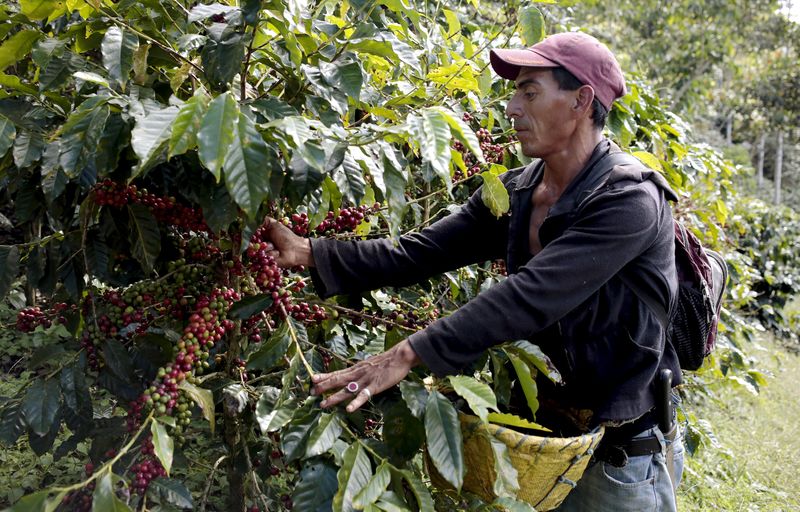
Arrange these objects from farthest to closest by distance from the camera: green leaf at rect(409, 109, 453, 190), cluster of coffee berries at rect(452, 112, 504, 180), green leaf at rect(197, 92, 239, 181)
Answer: cluster of coffee berries at rect(452, 112, 504, 180) < green leaf at rect(409, 109, 453, 190) < green leaf at rect(197, 92, 239, 181)

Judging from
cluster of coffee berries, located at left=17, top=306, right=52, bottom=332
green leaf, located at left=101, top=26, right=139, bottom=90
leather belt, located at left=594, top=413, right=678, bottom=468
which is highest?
green leaf, located at left=101, top=26, right=139, bottom=90

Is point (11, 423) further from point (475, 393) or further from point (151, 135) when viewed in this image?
point (475, 393)

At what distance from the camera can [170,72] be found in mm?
1710

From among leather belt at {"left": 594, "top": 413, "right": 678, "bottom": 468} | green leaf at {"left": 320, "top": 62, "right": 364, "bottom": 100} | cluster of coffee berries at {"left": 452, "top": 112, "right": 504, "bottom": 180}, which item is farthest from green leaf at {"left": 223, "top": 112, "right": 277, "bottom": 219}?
cluster of coffee berries at {"left": 452, "top": 112, "right": 504, "bottom": 180}

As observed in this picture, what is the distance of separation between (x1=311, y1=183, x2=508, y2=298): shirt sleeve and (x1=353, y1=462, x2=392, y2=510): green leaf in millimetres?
604

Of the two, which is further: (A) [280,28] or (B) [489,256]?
(B) [489,256]

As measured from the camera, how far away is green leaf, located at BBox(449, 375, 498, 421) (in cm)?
148

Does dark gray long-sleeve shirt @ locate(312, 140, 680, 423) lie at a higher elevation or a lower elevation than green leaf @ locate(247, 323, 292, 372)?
higher

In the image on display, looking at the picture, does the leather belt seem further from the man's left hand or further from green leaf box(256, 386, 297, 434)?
green leaf box(256, 386, 297, 434)

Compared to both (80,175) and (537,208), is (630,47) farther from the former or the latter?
(80,175)

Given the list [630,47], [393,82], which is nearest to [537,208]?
[393,82]

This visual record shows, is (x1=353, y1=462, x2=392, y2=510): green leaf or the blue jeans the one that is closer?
(x1=353, y1=462, x2=392, y2=510): green leaf

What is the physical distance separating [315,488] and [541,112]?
1.08 m

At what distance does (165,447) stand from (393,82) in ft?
4.05
